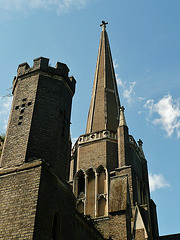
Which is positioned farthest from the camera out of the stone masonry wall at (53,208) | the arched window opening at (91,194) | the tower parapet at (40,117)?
the arched window opening at (91,194)

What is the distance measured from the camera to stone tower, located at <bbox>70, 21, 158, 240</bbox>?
55.8ft

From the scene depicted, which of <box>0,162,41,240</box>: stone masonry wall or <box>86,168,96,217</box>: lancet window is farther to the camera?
<box>86,168,96,217</box>: lancet window

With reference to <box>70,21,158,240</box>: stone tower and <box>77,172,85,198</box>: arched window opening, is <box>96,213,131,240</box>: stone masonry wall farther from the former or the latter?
<box>77,172,85,198</box>: arched window opening

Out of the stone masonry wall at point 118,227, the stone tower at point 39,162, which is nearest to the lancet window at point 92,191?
the stone masonry wall at point 118,227

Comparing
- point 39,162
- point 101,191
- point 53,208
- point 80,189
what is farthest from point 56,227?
point 80,189

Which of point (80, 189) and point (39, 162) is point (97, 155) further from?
point (39, 162)

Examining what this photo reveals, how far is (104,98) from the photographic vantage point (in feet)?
94.1

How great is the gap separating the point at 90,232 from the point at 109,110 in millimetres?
15203

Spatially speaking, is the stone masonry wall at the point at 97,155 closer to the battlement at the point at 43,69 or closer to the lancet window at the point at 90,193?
the lancet window at the point at 90,193

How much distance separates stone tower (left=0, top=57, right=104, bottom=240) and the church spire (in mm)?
12471

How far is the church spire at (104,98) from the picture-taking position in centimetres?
2675

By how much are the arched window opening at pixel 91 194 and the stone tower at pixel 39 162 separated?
7156mm

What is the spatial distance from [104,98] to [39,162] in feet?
61.8

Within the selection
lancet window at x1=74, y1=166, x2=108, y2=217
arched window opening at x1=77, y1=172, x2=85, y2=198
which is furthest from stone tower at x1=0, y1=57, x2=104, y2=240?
arched window opening at x1=77, y1=172, x2=85, y2=198
